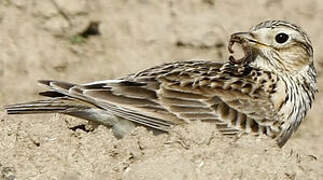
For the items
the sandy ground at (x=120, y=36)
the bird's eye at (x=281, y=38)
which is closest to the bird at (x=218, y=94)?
the bird's eye at (x=281, y=38)

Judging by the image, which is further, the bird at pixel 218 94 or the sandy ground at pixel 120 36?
the sandy ground at pixel 120 36

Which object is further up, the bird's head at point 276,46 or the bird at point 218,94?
the bird's head at point 276,46

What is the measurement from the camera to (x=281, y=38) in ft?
31.3

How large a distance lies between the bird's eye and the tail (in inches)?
69.2

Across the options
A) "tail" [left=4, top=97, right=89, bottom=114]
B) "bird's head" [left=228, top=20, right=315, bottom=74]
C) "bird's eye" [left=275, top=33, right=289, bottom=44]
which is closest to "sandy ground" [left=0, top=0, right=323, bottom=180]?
"bird's head" [left=228, top=20, right=315, bottom=74]

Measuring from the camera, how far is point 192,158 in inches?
300

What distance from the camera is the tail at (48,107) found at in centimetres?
859

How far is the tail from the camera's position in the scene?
8.59 m

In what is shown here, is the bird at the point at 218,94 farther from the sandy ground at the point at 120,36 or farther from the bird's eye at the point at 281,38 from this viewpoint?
the sandy ground at the point at 120,36

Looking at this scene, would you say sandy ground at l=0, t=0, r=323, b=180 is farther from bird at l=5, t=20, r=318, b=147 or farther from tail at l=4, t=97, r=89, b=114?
tail at l=4, t=97, r=89, b=114

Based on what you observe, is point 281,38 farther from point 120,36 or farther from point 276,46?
point 120,36

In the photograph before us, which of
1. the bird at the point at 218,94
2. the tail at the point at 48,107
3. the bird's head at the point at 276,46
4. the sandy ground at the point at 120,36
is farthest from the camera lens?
the sandy ground at the point at 120,36

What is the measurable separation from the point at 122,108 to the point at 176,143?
1.04 metres

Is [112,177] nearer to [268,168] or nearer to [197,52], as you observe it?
[268,168]
